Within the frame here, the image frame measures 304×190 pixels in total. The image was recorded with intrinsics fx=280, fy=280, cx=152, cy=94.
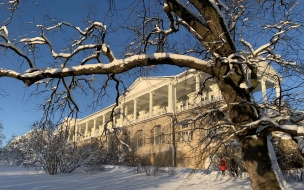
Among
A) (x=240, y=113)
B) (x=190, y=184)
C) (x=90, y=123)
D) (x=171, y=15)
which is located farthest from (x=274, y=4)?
(x=90, y=123)

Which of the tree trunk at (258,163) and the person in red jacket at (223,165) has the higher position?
the tree trunk at (258,163)

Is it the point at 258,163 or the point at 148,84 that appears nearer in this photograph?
the point at 258,163

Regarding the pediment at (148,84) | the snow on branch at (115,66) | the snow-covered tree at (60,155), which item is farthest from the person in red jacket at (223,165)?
the pediment at (148,84)

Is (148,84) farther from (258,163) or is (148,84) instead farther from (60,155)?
(258,163)

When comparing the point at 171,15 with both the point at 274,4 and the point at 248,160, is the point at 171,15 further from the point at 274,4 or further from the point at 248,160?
the point at 248,160

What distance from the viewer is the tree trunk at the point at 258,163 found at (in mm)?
4477

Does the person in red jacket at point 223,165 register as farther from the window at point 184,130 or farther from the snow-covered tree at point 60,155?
the snow-covered tree at point 60,155

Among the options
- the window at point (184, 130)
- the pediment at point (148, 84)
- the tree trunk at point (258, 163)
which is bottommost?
the tree trunk at point (258, 163)

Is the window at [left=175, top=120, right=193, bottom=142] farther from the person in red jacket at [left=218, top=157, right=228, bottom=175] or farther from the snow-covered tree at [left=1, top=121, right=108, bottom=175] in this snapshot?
the snow-covered tree at [left=1, top=121, right=108, bottom=175]

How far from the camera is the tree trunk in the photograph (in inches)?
176

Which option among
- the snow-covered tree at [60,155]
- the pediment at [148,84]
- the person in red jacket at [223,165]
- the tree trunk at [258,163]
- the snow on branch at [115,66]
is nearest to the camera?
the tree trunk at [258,163]

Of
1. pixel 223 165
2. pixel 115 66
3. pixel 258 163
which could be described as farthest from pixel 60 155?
pixel 258 163

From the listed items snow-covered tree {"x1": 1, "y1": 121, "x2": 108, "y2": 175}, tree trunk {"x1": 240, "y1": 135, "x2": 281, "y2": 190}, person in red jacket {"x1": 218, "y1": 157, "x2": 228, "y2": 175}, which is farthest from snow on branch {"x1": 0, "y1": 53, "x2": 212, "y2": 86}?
snow-covered tree {"x1": 1, "y1": 121, "x2": 108, "y2": 175}

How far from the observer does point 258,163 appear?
181 inches
